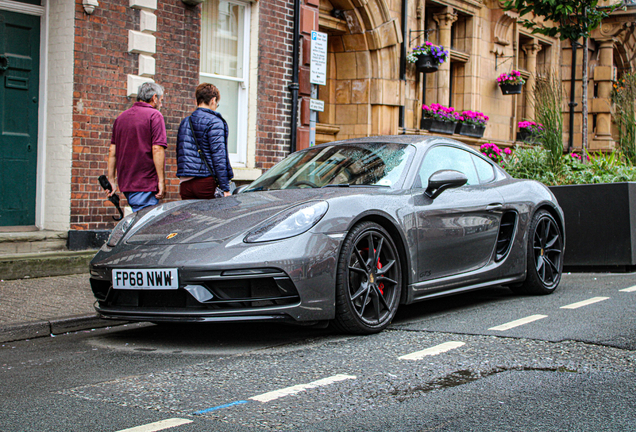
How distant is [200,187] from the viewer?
7.19 metres

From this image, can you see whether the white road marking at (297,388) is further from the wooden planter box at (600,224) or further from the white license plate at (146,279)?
the wooden planter box at (600,224)

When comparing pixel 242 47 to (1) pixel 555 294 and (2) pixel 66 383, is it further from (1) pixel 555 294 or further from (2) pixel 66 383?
(2) pixel 66 383

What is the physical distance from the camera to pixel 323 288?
189 inches

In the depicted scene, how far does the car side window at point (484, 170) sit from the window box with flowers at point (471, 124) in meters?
10.7

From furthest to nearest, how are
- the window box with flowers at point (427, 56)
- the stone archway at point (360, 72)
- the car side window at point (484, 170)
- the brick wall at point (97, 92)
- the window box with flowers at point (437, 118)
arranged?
the window box with flowers at point (437, 118)
the window box with flowers at point (427, 56)
the stone archway at point (360, 72)
the brick wall at point (97, 92)
the car side window at point (484, 170)

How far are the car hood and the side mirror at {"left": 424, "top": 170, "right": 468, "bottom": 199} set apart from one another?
537mm

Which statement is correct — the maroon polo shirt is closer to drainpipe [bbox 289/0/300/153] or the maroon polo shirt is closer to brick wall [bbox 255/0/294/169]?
brick wall [bbox 255/0/294/169]

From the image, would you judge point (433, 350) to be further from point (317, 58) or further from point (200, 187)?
point (317, 58)

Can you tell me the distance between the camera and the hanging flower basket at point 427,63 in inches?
628

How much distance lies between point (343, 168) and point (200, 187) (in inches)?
69.8

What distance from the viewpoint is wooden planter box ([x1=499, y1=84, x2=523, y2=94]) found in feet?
62.2

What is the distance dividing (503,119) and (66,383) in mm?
17095

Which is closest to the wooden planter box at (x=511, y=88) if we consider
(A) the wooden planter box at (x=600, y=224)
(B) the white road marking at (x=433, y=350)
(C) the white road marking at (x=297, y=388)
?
(A) the wooden planter box at (x=600, y=224)

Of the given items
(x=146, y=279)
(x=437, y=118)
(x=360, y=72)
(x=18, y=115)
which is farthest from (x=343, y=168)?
(x=437, y=118)
